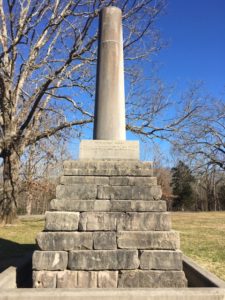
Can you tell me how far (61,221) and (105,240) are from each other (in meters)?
0.67

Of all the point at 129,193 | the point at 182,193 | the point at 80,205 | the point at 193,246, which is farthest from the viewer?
the point at 182,193

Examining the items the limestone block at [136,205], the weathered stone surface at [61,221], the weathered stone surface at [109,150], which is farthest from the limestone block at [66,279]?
the weathered stone surface at [109,150]

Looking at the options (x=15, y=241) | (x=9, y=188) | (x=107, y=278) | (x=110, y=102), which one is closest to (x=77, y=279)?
(x=107, y=278)

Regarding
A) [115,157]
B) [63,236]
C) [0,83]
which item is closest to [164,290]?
[63,236]

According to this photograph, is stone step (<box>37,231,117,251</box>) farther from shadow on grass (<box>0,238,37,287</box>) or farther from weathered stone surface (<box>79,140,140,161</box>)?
weathered stone surface (<box>79,140,140,161</box>)

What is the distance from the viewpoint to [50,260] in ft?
14.6

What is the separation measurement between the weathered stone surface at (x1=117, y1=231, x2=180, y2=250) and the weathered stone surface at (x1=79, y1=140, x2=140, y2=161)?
156 cm

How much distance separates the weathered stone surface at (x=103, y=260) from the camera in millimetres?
4453

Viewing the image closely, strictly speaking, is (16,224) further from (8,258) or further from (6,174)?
(8,258)

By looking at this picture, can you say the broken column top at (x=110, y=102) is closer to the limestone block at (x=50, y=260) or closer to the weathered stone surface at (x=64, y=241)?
the weathered stone surface at (x=64, y=241)

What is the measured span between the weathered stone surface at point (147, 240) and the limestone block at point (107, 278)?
37 cm

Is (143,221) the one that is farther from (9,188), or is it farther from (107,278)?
(9,188)

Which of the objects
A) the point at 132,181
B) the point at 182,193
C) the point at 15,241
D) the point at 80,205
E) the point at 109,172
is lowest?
the point at 15,241

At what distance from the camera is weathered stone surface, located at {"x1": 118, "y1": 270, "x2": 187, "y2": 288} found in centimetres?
439
